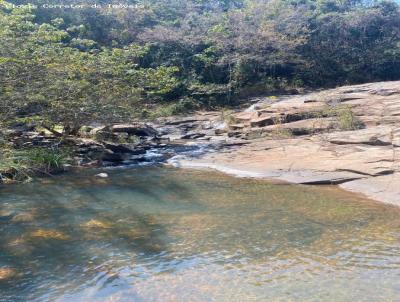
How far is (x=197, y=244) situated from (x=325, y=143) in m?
9.14

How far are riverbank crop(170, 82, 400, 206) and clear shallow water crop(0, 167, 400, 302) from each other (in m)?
1.10

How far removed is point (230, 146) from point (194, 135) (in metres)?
4.02

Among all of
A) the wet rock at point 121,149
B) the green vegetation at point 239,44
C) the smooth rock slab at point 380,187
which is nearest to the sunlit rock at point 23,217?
the smooth rock slab at point 380,187

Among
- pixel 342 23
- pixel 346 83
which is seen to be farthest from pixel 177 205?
pixel 342 23

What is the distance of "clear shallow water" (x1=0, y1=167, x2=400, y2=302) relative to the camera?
6055 millimetres

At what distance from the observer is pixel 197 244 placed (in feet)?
25.5

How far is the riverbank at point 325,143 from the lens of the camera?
12.1m

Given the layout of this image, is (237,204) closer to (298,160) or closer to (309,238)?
(309,238)

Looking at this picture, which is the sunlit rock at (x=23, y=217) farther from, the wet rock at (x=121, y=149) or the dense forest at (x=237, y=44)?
the dense forest at (x=237, y=44)

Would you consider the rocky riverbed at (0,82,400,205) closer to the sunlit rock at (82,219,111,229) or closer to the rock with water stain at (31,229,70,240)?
the sunlit rock at (82,219,111,229)

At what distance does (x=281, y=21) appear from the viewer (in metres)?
35.0

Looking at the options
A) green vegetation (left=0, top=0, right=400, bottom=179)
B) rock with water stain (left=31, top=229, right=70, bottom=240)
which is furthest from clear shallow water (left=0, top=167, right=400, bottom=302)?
green vegetation (left=0, top=0, right=400, bottom=179)

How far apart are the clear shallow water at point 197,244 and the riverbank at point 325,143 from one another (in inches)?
43.2

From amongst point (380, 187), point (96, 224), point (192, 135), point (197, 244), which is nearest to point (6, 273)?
point (96, 224)
